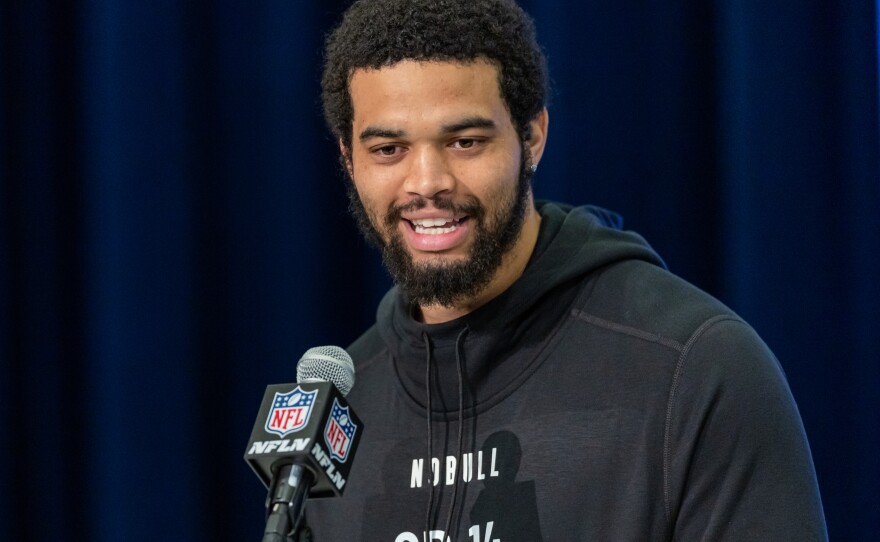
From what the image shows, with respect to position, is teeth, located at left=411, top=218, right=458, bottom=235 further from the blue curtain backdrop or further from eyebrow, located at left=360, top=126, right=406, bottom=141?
the blue curtain backdrop

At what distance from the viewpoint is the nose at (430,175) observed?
4.36ft

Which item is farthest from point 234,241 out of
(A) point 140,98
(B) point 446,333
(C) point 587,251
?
(C) point 587,251

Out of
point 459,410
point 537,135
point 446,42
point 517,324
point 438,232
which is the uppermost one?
point 446,42

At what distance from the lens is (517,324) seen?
1400 mm

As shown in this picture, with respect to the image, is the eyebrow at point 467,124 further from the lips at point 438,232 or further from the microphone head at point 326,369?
the microphone head at point 326,369

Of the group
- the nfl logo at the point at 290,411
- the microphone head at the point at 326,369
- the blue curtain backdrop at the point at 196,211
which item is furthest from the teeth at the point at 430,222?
the blue curtain backdrop at the point at 196,211

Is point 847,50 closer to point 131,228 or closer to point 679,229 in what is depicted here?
point 679,229

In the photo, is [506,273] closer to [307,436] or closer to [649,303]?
[649,303]

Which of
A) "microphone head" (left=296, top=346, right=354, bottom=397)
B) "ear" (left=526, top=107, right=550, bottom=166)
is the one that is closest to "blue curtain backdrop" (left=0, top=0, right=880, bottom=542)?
"ear" (left=526, top=107, right=550, bottom=166)

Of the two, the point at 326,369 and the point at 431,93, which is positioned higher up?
the point at 431,93

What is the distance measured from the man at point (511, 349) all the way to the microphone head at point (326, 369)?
0.31m

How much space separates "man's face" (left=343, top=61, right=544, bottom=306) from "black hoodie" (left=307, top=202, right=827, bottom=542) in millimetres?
73

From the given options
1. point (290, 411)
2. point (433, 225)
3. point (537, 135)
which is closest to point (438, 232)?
point (433, 225)

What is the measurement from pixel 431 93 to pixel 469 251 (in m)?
0.20
